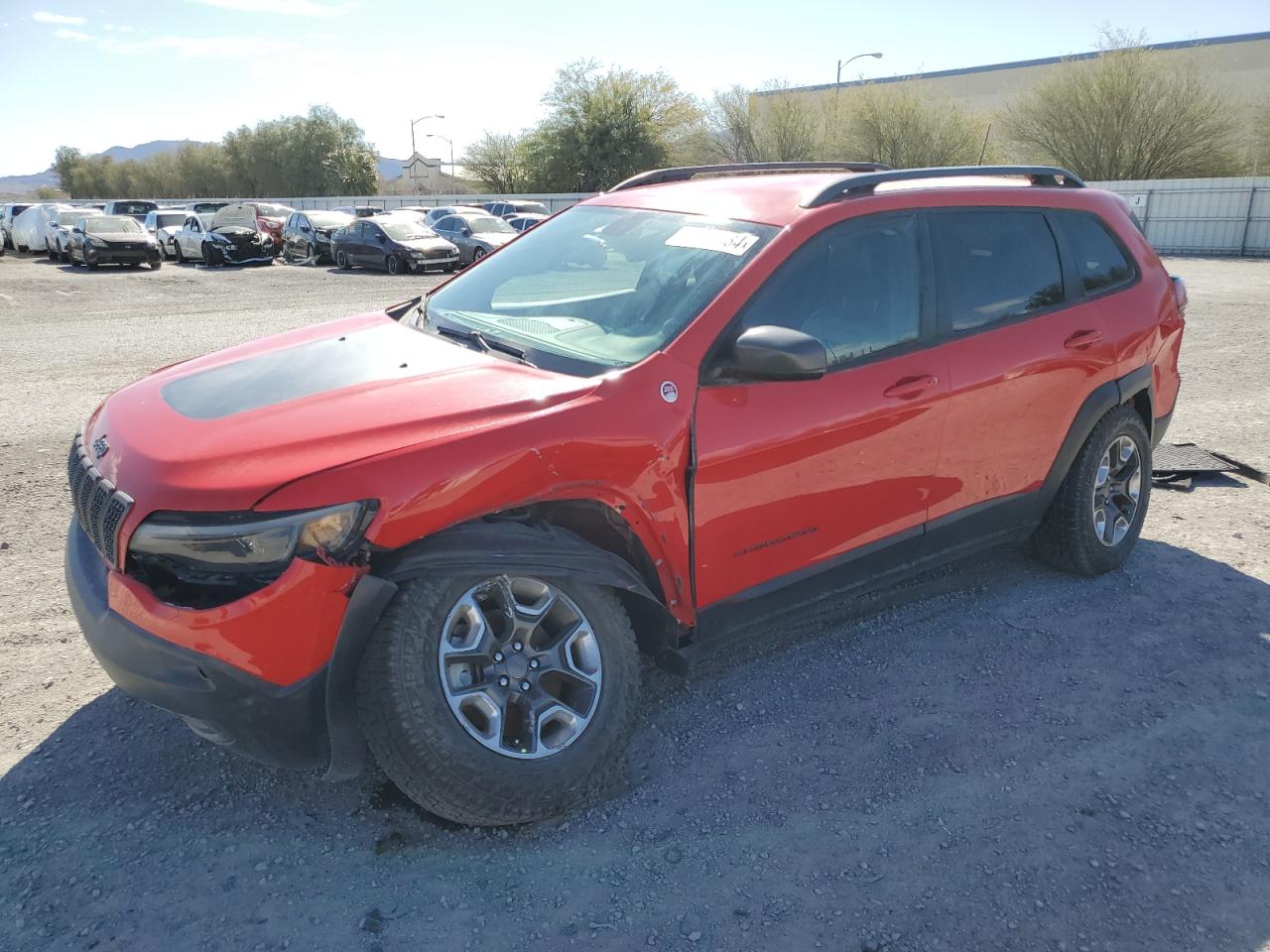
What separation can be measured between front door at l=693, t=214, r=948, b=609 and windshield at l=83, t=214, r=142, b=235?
83.2 ft

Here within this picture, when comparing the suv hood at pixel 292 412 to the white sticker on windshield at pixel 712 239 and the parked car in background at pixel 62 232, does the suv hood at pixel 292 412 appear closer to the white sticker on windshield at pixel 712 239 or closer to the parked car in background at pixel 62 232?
the white sticker on windshield at pixel 712 239

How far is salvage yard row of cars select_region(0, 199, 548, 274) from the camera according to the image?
23.7 m

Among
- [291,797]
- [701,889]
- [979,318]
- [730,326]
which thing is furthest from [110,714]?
[979,318]

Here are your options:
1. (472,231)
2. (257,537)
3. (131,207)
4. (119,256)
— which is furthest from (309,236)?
(257,537)

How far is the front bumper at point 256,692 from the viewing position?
243cm

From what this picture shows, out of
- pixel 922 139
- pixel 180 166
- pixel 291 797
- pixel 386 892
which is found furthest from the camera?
pixel 180 166

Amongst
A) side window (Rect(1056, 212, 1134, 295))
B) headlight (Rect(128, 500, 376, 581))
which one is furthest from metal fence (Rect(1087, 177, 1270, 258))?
headlight (Rect(128, 500, 376, 581))

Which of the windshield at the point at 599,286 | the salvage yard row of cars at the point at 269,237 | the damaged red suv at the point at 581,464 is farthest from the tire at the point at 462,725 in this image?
the salvage yard row of cars at the point at 269,237

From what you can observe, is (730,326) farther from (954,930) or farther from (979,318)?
(954,930)

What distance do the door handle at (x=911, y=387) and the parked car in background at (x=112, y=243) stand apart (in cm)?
2518

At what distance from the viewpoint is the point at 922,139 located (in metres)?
40.4

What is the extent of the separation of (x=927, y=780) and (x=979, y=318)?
6.05 feet

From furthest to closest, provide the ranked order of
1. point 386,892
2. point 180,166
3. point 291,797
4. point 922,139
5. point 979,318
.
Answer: point 180,166, point 922,139, point 979,318, point 291,797, point 386,892

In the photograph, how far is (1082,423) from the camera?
426cm
